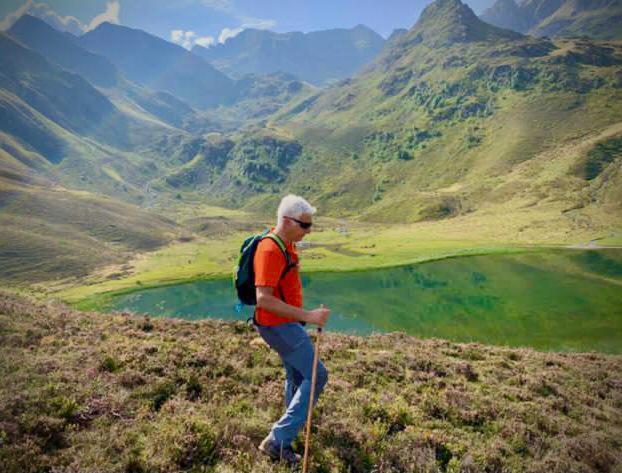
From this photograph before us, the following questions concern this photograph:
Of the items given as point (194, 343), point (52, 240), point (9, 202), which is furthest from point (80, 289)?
point (194, 343)

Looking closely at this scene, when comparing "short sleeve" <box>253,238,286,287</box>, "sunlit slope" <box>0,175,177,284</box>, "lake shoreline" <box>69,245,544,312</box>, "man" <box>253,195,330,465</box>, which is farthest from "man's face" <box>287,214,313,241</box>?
"sunlit slope" <box>0,175,177,284</box>

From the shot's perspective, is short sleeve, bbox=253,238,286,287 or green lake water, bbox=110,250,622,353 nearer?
short sleeve, bbox=253,238,286,287

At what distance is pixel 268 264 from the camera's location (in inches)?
253

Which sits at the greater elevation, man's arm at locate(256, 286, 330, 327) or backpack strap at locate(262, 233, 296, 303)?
backpack strap at locate(262, 233, 296, 303)

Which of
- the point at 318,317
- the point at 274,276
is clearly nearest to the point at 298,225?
the point at 274,276

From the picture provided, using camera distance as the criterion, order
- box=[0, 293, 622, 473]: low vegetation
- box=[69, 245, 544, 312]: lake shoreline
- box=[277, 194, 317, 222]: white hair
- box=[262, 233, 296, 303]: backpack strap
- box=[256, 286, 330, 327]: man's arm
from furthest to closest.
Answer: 1. box=[69, 245, 544, 312]: lake shoreline
2. box=[0, 293, 622, 473]: low vegetation
3. box=[277, 194, 317, 222]: white hair
4. box=[262, 233, 296, 303]: backpack strap
5. box=[256, 286, 330, 327]: man's arm

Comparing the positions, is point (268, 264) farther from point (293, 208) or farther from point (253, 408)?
point (253, 408)

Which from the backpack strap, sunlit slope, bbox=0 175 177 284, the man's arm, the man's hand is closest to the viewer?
the man's arm

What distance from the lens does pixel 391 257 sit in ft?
315

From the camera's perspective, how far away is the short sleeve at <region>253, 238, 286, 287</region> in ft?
21.0

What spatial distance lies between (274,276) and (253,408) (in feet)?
14.6

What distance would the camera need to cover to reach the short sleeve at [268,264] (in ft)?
21.0

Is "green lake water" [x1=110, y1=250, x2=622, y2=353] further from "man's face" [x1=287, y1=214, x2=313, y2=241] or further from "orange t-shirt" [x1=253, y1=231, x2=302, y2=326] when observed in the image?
"man's face" [x1=287, y1=214, x2=313, y2=241]

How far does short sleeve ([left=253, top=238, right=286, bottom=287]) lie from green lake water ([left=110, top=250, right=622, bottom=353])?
27.0 m
